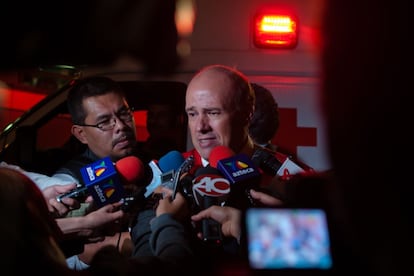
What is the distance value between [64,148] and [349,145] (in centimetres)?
289

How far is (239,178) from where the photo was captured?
2.39m

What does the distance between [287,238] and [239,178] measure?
45 centimetres

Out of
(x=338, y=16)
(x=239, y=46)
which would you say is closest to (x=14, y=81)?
(x=239, y=46)

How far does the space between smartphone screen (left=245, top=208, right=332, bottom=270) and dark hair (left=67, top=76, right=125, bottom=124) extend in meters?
1.61

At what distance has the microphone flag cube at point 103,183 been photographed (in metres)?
2.48

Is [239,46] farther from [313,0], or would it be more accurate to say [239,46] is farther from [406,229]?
[406,229]

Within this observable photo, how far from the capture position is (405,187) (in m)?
1.53

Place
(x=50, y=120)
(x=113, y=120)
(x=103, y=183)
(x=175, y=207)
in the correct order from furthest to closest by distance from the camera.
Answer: (x=50, y=120), (x=113, y=120), (x=103, y=183), (x=175, y=207)

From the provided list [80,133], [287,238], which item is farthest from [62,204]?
[80,133]

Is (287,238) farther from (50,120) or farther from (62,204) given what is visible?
(50,120)

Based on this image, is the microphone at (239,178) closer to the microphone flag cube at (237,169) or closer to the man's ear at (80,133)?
the microphone flag cube at (237,169)

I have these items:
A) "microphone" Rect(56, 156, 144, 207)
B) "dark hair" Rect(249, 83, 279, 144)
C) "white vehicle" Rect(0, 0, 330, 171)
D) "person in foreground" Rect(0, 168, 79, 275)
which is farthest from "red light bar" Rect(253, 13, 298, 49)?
"person in foreground" Rect(0, 168, 79, 275)

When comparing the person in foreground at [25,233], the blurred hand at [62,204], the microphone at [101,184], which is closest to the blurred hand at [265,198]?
the microphone at [101,184]

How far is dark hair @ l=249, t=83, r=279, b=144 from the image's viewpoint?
3.55m
